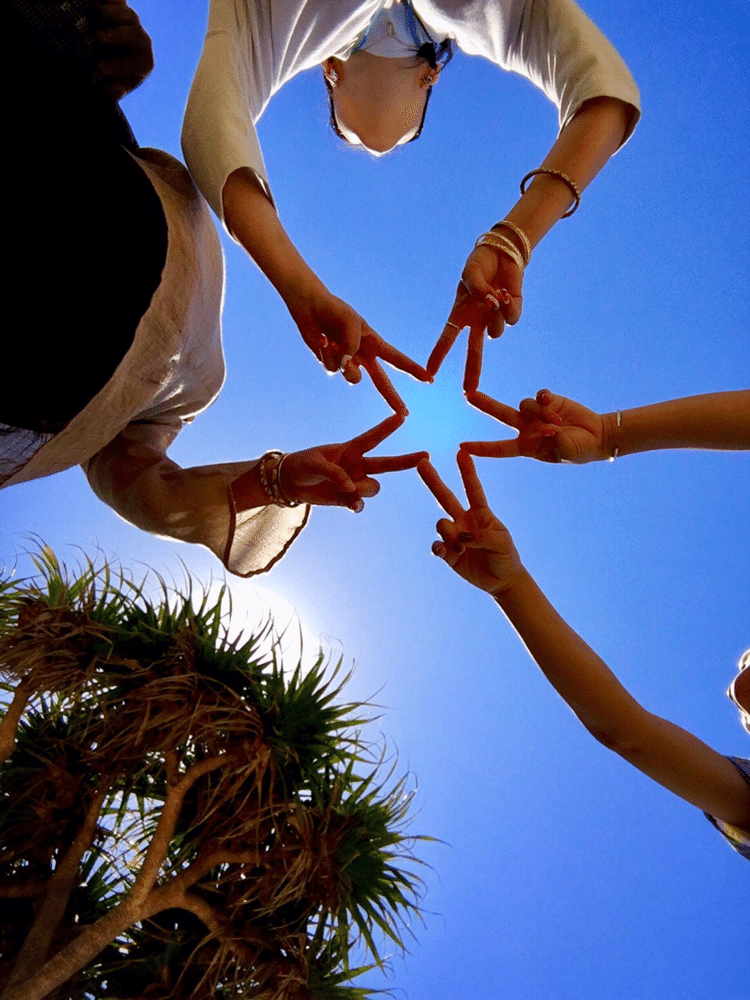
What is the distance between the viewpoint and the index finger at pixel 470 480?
54.6 inches

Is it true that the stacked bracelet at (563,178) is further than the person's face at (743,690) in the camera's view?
No

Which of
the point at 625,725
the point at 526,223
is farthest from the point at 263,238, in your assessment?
the point at 625,725

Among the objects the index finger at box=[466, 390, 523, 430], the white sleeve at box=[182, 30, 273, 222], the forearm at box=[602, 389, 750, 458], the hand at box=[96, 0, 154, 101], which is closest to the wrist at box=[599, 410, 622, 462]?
the forearm at box=[602, 389, 750, 458]

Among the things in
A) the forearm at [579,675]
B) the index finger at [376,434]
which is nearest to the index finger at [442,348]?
the index finger at [376,434]

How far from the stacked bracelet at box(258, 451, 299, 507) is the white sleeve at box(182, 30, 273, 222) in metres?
0.42

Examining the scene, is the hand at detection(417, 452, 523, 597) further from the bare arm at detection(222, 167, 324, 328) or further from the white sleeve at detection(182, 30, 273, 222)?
the white sleeve at detection(182, 30, 273, 222)

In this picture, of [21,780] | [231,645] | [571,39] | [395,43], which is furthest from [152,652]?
[571,39]

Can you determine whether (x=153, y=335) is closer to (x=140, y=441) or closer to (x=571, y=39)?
(x=140, y=441)

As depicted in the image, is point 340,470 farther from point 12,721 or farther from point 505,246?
point 12,721

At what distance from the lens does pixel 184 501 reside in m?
1.32

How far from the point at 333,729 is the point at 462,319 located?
102cm

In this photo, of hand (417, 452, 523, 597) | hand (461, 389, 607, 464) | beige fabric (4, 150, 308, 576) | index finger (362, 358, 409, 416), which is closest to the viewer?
beige fabric (4, 150, 308, 576)

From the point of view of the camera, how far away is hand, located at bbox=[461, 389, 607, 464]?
129cm

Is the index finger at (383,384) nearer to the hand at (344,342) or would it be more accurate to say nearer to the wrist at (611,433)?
the hand at (344,342)
